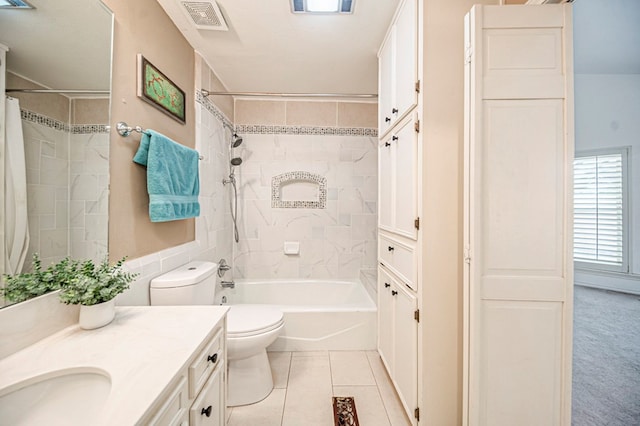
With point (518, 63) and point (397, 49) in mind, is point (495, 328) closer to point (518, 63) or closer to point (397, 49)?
point (518, 63)

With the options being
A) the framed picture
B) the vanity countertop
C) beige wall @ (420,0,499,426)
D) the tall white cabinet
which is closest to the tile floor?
the tall white cabinet

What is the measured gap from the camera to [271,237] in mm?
2912

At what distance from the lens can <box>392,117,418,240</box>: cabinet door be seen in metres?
1.35

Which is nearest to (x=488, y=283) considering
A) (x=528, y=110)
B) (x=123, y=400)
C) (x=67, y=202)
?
(x=528, y=110)

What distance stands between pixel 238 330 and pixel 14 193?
3.79 ft

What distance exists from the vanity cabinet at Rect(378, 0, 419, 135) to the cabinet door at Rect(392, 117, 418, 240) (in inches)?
4.7

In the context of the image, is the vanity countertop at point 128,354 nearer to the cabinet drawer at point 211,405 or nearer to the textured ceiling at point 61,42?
the cabinet drawer at point 211,405

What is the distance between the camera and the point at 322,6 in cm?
153

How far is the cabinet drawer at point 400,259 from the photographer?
1.38m

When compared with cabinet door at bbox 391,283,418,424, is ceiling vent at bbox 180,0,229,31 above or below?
above

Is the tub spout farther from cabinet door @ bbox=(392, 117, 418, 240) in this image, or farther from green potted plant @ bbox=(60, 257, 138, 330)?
cabinet door @ bbox=(392, 117, 418, 240)

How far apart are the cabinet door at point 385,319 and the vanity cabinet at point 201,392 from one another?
108cm

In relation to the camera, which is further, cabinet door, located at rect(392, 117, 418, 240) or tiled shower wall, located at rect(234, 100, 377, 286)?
tiled shower wall, located at rect(234, 100, 377, 286)

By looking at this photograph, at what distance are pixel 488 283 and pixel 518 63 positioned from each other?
0.89m
